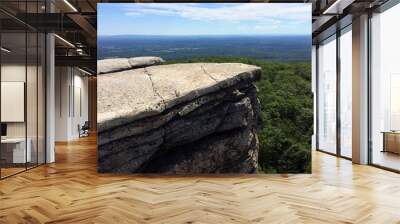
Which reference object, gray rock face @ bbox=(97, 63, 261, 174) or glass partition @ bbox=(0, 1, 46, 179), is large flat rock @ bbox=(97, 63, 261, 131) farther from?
glass partition @ bbox=(0, 1, 46, 179)

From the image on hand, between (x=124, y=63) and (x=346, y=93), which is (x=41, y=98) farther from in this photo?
(x=346, y=93)

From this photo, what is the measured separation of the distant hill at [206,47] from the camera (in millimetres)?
7074

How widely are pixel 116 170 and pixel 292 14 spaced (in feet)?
13.1

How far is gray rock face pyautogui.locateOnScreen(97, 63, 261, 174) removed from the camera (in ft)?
22.2

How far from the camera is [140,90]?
269 inches

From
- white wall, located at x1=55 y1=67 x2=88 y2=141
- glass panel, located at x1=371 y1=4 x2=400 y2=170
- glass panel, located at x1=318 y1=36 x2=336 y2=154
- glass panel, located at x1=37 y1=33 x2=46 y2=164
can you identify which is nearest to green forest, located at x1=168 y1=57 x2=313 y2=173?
glass panel, located at x1=371 y1=4 x2=400 y2=170

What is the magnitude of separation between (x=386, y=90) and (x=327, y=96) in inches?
132

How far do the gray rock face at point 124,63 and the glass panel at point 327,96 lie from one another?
5275mm

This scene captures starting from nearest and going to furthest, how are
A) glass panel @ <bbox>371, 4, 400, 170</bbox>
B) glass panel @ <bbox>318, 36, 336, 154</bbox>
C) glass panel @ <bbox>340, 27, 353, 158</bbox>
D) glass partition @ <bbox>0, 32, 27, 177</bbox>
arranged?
glass partition @ <bbox>0, 32, 27, 177</bbox> < glass panel @ <bbox>371, 4, 400, 170</bbox> < glass panel @ <bbox>340, 27, 353, 158</bbox> < glass panel @ <bbox>318, 36, 336, 154</bbox>

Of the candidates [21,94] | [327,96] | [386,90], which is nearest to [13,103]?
[21,94]

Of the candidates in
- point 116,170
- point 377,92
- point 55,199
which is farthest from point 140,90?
point 377,92

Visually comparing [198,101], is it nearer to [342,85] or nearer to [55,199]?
[55,199]

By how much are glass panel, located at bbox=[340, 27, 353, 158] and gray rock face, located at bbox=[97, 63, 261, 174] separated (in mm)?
3190

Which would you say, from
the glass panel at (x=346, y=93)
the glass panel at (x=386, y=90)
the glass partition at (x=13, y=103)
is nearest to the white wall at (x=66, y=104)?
the glass partition at (x=13, y=103)
